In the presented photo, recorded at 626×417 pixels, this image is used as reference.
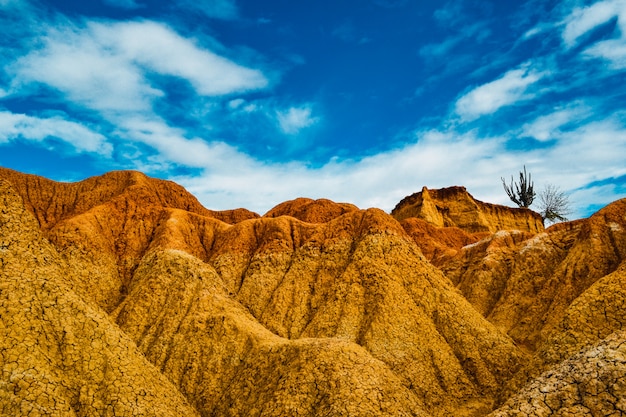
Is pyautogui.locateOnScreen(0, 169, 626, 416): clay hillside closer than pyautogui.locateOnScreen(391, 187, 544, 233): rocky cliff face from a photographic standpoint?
Yes

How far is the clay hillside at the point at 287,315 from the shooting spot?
19.4m

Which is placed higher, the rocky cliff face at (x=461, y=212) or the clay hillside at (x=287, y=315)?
the rocky cliff face at (x=461, y=212)

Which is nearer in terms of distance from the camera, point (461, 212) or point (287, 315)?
point (287, 315)

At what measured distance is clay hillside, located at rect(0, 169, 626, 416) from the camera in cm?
1938

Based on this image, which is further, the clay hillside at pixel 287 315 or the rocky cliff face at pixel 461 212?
the rocky cliff face at pixel 461 212

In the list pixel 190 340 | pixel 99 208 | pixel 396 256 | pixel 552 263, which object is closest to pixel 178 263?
pixel 190 340

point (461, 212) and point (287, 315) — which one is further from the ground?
point (461, 212)

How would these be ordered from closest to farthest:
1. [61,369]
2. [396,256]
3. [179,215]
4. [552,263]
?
[61,369] → [396,256] → [552,263] → [179,215]

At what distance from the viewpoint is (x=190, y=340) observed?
28266mm

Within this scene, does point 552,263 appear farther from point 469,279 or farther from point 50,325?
point 50,325

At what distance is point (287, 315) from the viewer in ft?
111

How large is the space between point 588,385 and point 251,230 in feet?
109

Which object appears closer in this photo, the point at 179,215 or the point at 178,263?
the point at 178,263

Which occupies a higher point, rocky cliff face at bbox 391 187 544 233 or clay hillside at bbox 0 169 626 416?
rocky cliff face at bbox 391 187 544 233
